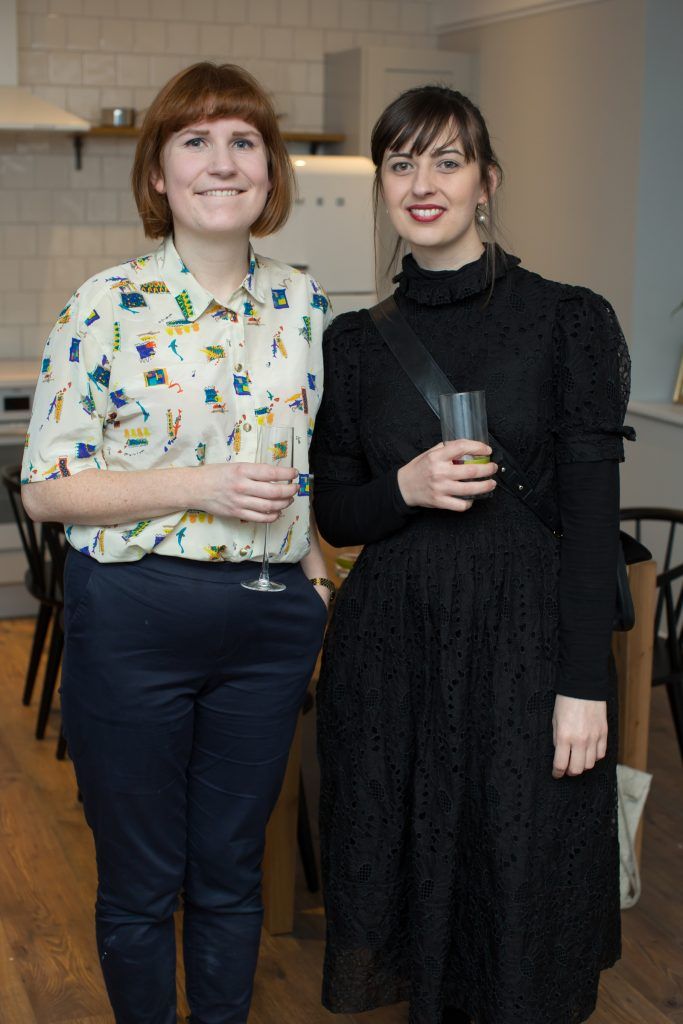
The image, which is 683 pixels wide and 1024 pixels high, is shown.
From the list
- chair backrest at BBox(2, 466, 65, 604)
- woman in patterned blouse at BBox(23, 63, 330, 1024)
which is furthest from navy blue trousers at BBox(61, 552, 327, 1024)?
chair backrest at BBox(2, 466, 65, 604)

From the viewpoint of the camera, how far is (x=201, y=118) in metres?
1.89

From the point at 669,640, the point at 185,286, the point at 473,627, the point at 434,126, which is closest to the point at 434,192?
the point at 434,126

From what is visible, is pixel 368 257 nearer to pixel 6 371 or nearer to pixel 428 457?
pixel 6 371

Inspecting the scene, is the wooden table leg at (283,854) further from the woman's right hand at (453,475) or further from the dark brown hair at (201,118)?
the dark brown hair at (201,118)

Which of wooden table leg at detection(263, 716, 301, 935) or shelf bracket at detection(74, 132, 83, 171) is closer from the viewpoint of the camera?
wooden table leg at detection(263, 716, 301, 935)

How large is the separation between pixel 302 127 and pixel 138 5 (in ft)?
3.27

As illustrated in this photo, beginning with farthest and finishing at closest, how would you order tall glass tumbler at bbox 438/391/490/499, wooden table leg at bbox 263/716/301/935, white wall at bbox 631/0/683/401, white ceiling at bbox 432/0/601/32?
white ceiling at bbox 432/0/601/32 < white wall at bbox 631/0/683/401 < wooden table leg at bbox 263/716/301/935 < tall glass tumbler at bbox 438/391/490/499

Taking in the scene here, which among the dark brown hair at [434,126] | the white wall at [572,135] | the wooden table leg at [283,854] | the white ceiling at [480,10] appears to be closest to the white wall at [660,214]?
the white wall at [572,135]

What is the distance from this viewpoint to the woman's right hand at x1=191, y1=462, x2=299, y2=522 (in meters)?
1.79

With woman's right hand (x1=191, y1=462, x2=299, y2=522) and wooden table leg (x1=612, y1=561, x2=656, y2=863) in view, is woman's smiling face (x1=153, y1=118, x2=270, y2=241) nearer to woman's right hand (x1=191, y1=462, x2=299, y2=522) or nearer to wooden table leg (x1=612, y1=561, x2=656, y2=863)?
woman's right hand (x1=191, y1=462, x2=299, y2=522)

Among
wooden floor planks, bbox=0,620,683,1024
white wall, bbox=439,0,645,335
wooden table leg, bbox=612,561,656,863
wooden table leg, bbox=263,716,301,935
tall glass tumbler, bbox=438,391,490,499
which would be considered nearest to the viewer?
tall glass tumbler, bbox=438,391,490,499

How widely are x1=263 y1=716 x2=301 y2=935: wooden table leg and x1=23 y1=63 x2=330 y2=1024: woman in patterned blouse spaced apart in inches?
30.6

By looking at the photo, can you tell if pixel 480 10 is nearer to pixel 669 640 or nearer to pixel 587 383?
pixel 669 640

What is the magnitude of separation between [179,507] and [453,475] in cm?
41
